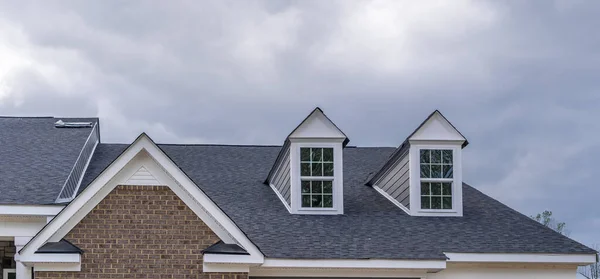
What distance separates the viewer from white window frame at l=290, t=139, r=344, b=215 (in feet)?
59.5

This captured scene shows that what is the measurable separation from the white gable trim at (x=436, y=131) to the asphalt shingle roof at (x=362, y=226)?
1.78 metres

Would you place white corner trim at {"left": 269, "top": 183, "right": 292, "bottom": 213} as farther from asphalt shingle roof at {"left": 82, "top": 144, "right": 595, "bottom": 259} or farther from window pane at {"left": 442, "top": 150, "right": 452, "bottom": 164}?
window pane at {"left": 442, "top": 150, "right": 452, "bottom": 164}

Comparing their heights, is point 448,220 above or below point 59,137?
below

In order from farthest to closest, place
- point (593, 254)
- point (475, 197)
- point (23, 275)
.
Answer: point (475, 197), point (593, 254), point (23, 275)

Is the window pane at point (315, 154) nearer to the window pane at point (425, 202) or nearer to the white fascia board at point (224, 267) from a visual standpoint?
the window pane at point (425, 202)

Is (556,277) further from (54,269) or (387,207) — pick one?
(54,269)

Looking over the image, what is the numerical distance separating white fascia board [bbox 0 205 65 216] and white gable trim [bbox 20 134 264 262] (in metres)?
1.23

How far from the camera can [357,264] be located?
15844mm

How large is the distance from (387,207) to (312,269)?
11.3 ft

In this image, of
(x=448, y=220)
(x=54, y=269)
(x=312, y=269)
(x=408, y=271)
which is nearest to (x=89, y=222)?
(x=54, y=269)

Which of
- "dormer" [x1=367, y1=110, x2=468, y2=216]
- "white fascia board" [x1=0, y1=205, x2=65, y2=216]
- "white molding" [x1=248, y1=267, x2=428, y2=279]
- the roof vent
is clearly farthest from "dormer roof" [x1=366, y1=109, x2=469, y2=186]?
the roof vent

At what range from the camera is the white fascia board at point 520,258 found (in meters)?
16.6

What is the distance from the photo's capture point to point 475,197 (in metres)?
20.1

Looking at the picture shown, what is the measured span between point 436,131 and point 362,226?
2.85 m
